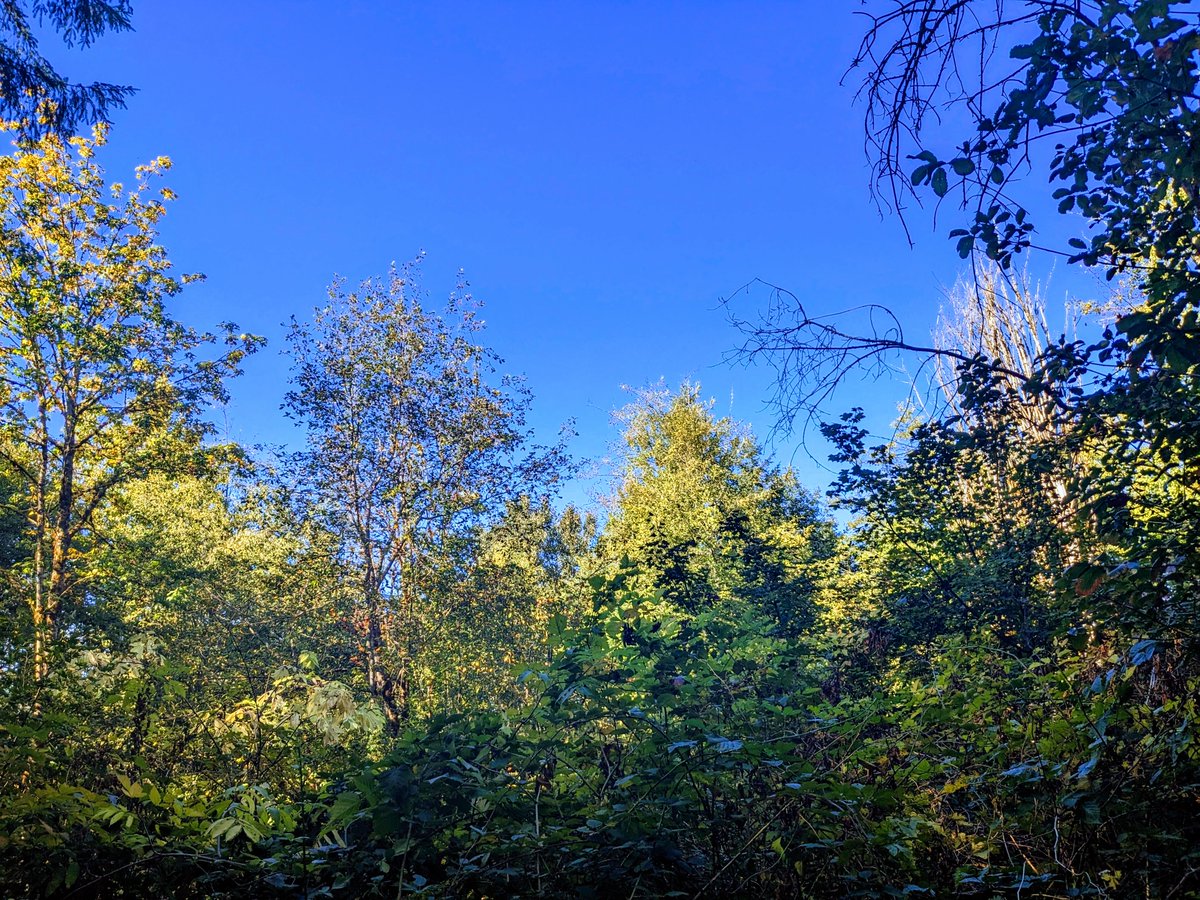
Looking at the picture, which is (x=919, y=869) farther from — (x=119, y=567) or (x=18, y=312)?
(x=119, y=567)

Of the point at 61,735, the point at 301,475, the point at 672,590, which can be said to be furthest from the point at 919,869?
the point at 301,475

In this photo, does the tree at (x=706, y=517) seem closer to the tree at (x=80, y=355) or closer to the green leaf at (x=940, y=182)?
the green leaf at (x=940, y=182)

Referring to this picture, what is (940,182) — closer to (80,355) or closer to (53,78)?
(53,78)

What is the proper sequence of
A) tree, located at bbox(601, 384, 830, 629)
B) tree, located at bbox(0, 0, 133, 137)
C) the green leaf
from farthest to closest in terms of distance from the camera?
tree, located at bbox(601, 384, 830, 629) → tree, located at bbox(0, 0, 133, 137) → the green leaf

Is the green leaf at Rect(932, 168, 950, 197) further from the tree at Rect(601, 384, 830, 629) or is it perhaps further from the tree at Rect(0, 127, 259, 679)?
the tree at Rect(0, 127, 259, 679)

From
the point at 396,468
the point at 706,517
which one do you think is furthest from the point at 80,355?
the point at 706,517

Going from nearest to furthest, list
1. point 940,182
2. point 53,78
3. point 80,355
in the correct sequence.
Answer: point 940,182
point 53,78
point 80,355

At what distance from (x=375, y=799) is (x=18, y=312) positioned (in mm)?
12296

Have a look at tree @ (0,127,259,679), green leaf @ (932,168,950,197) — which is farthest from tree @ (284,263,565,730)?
green leaf @ (932,168,950,197)

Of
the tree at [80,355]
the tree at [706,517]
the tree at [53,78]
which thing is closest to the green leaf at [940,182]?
the tree at [706,517]

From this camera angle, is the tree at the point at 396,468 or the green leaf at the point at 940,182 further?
the tree at the point at 396,468

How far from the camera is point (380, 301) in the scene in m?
13.0

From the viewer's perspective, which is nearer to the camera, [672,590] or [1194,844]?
[1194,844]

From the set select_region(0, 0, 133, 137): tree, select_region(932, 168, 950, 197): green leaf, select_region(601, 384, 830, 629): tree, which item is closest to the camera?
select_region(932, 168, 950, 197): green leaf
